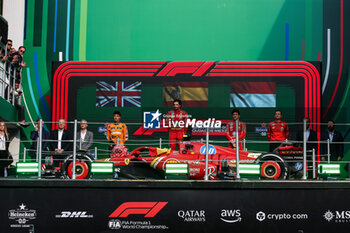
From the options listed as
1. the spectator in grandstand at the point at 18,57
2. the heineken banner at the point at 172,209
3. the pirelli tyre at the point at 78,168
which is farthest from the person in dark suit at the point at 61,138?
the spectator in grandstand at the point at 18,57

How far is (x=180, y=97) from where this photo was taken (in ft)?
41.3

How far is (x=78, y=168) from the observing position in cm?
857

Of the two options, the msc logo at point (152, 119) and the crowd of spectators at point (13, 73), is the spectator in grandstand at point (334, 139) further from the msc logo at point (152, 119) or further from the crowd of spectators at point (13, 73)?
the crowd of spectators at point (13, 73)

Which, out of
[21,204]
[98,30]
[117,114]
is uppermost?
[98,30]

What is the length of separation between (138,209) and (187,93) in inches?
197

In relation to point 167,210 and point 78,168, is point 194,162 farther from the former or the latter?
point 78,168

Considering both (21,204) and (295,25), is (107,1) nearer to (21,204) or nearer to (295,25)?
(295,25)

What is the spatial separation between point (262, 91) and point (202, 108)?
141cm

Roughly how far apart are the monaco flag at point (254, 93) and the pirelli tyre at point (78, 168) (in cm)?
490

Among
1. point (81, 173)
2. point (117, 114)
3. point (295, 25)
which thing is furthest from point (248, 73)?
point (81, 173)

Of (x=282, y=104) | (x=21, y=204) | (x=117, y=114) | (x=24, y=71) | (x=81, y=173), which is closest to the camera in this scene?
(x=21, y=204)

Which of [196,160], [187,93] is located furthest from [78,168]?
[187,93]

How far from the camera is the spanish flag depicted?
12547mm

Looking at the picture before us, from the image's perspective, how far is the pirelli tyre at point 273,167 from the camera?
8531 millimetres
